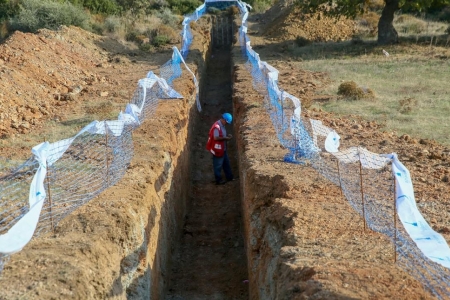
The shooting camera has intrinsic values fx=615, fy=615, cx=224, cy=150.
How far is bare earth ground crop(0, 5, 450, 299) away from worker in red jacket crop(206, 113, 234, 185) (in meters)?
0.40

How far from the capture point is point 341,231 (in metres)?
6.77

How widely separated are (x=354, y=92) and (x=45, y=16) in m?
15.0

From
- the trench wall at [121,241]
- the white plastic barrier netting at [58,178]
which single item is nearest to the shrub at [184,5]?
the white plastic barrier netting at [58,178]

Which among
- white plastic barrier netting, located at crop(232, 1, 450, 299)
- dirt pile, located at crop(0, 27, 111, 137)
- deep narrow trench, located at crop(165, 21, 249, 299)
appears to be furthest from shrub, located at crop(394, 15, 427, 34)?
white plastic barrier netting, located at crop(232, 1, 450, 299)

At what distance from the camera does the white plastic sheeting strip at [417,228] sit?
4605mm

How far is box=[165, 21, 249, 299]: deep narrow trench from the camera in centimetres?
923

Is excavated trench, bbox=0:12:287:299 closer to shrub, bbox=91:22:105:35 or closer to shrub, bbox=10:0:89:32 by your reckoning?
shrub, bbox=10:0:89:32

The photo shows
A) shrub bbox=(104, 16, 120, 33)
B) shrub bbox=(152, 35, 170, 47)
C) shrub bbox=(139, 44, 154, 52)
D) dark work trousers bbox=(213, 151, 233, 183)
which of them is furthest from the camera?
shrub bbox=(104, 16, 120, 33)

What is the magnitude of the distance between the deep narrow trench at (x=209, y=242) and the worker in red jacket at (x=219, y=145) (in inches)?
11.4

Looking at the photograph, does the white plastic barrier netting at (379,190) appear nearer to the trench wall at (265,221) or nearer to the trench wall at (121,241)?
the trench wall at (265,221)

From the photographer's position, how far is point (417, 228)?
489cm

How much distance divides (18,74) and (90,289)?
460 inches

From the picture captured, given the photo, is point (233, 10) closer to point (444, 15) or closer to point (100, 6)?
point (100, 6)

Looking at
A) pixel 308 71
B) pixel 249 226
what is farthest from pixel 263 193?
pixel 308 71
